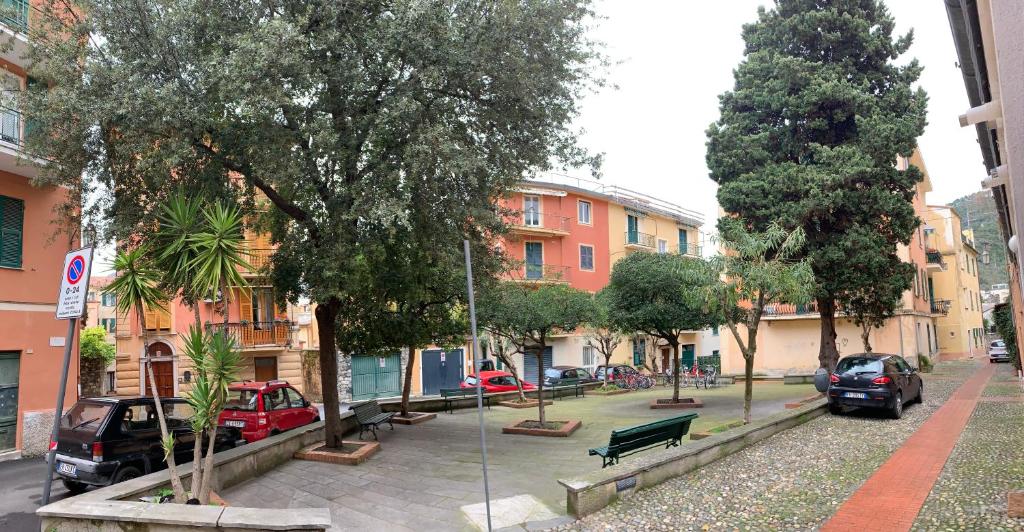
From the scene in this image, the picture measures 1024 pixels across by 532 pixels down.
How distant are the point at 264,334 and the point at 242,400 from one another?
1593cm

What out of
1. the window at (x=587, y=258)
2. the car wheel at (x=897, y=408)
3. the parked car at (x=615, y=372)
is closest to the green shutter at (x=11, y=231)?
the car wheel at (x=897, y=408)

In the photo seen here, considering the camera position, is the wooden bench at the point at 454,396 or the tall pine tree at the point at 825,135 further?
the wooden bench at the point at 454,396

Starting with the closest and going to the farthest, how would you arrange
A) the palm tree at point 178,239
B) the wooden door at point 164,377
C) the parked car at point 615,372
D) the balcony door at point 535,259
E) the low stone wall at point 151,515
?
1. the low stone wall at point 151,515
2. the palm tree at point 178,239
3. the wooden door at point 164,377
4. the parked car at point 615,372
5. the balcony door at point 535,259

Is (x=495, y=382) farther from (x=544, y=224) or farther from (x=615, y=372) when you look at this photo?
(x=544, y=224)

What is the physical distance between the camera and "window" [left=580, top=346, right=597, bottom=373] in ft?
131

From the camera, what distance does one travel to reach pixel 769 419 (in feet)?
40.7

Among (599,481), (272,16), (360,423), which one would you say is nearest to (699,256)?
(599,481)

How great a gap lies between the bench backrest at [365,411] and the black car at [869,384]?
34.9 feet

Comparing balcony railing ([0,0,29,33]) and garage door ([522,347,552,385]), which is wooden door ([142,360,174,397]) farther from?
garage door ([522,347,552,385])

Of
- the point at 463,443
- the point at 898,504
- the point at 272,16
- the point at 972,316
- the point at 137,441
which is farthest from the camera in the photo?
the point at 972,316

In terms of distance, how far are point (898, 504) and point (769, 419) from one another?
5.16m

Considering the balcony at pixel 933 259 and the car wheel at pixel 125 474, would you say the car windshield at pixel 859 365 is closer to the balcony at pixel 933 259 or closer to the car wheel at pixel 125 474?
the car wheel at pixel 125 474

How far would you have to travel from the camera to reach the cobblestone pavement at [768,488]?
6.95m

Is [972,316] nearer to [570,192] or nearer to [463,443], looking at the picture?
[570,192]
